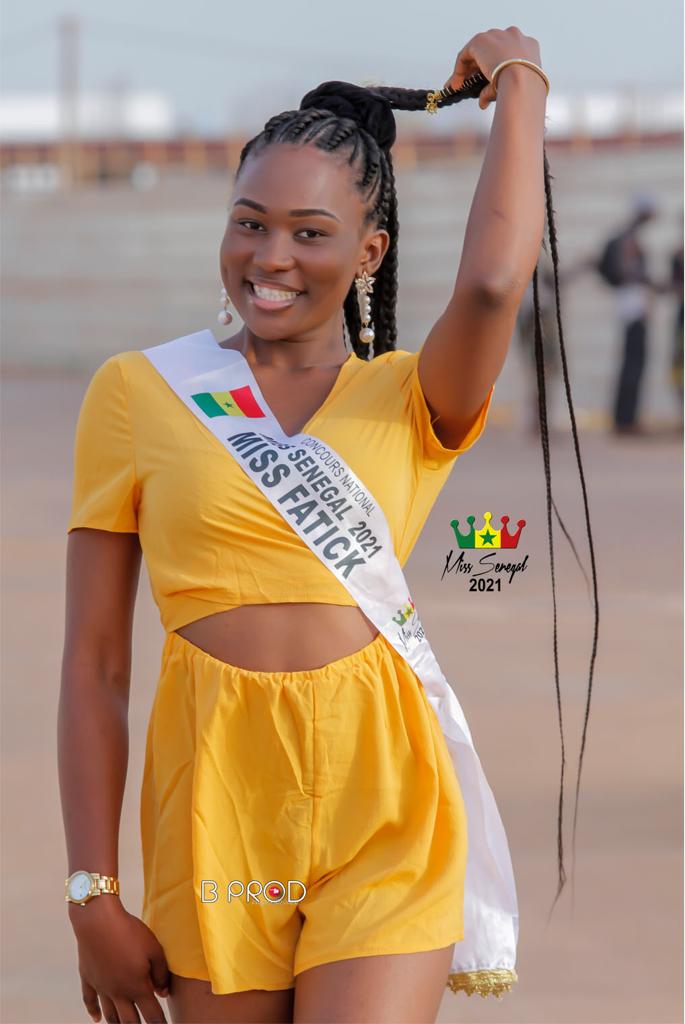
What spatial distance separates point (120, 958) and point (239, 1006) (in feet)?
0.61

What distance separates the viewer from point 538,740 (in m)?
7.32

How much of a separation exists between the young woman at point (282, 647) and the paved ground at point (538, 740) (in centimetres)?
83

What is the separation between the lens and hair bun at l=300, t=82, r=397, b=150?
2896 millimetres

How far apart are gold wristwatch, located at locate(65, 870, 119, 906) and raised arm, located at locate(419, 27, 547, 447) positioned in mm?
815

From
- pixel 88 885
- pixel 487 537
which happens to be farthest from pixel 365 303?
pixel 88 885

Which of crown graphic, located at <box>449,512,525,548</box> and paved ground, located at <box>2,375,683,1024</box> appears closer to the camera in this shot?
crown graphic, located at <box>449,512,525,548</box>

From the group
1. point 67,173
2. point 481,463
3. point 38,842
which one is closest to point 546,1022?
point 38,842

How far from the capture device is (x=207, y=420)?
2.61 metres

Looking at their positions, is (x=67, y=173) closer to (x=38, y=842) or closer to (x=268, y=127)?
(x=38, y=842)

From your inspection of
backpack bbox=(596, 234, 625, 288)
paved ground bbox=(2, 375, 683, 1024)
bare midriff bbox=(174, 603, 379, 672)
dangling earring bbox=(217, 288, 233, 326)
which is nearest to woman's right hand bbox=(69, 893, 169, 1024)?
bare midriff bbox=(174, 603, 379, 672)

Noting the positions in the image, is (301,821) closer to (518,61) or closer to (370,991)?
(370,991)

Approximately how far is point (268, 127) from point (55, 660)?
20.8 feet

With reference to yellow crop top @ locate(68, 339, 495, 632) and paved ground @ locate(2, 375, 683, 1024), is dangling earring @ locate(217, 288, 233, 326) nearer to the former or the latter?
yellow crop top @ locate(68, 339, 495, 632)

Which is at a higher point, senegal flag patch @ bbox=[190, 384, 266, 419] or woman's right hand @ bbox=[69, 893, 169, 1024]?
senegal flag patch @ bbox=[190, 384, 266, 419]
